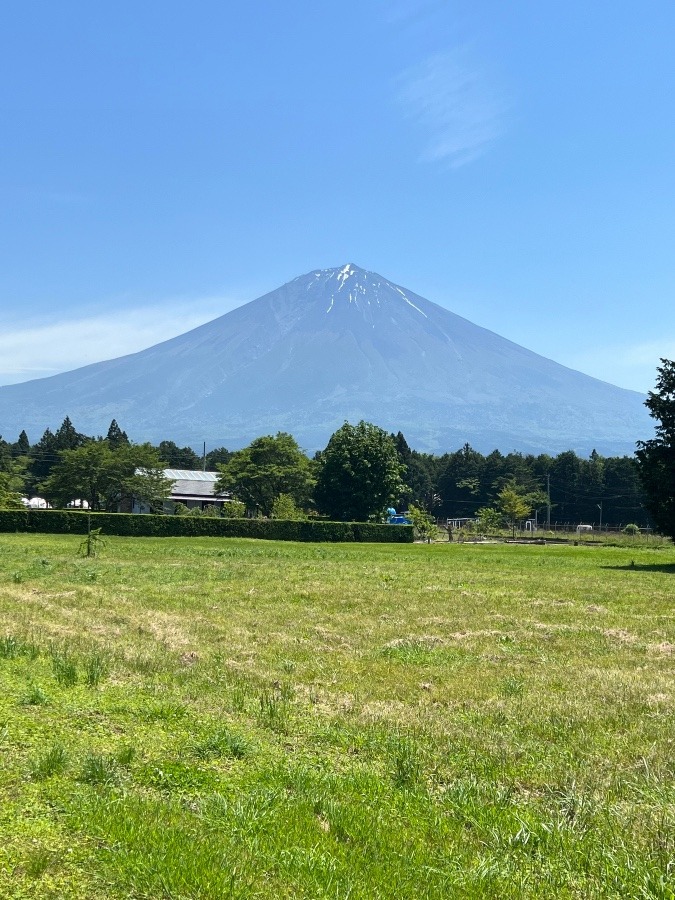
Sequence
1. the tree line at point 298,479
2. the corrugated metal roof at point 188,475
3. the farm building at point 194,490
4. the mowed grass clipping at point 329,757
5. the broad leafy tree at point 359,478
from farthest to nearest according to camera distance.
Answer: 1. the corrugated metal roof at point 188,475
2. the farm building at point 194,490
3. the tree line at point 298,479
4. the broad leafy tree at point 359,478
5. the mowed grass clipping at point 329,757

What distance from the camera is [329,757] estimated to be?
26.7 feet

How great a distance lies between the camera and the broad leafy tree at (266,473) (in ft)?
338

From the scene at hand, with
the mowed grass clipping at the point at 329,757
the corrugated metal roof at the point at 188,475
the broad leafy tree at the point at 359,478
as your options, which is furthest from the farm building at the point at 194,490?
the mowed grass clipping at the point at 329,757

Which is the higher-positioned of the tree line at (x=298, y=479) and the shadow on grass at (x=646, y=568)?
the tree line at (x=298, y=479)

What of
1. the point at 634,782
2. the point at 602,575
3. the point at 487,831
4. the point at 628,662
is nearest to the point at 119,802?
the point at 487,831

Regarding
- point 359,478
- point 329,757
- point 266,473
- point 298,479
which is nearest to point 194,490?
point 298,479

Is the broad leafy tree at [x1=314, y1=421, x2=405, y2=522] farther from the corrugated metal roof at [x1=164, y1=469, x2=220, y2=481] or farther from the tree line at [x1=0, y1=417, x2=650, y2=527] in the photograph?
the corrugated metal roof at [x1=164, y1=469, x2=220, y2=481]

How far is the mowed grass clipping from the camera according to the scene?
5.34 m

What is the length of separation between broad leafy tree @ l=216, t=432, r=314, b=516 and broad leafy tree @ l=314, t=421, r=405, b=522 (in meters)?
6.20

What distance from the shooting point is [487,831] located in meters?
6.25

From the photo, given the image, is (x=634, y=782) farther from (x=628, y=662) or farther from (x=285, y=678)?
(x=628, y=662)

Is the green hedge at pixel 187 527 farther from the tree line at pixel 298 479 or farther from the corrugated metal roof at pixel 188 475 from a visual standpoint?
the corrugated metal roof at pixel 188 475

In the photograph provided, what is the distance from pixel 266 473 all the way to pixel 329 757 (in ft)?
307

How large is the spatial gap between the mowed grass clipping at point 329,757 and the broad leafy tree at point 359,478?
7800 cm
